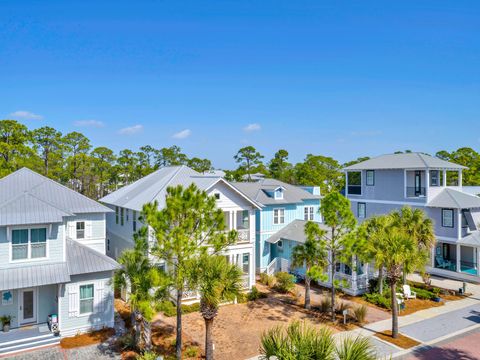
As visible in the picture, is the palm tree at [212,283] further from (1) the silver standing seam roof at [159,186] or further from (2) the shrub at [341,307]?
(1) the silver standing seam roof at [159,186]

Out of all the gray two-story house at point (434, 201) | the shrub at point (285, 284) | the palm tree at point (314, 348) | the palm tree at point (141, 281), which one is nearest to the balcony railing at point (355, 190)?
the gray two-story house at point (434, 201)

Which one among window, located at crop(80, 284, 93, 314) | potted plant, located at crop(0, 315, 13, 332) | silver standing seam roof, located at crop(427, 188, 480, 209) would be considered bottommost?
potted plant, located at crop(0, 315, 13, 332)

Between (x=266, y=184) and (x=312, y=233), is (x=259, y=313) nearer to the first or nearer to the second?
(x=312, y=233)

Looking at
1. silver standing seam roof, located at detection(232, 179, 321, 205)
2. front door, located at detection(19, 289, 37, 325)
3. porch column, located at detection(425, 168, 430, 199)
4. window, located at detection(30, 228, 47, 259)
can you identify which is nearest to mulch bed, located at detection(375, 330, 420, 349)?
silver standing seam roof, located at detection(232, 179, 321, 205)

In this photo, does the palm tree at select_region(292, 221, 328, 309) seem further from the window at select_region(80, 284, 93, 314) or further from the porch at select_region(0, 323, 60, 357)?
the porch at select_region(0, 323, 60, 357)

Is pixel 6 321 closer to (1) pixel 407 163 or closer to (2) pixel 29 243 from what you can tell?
(2) pixel 29 243

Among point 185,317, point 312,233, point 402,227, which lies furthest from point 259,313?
point 402,227

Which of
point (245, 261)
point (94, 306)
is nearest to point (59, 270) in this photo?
point (94, 306)
